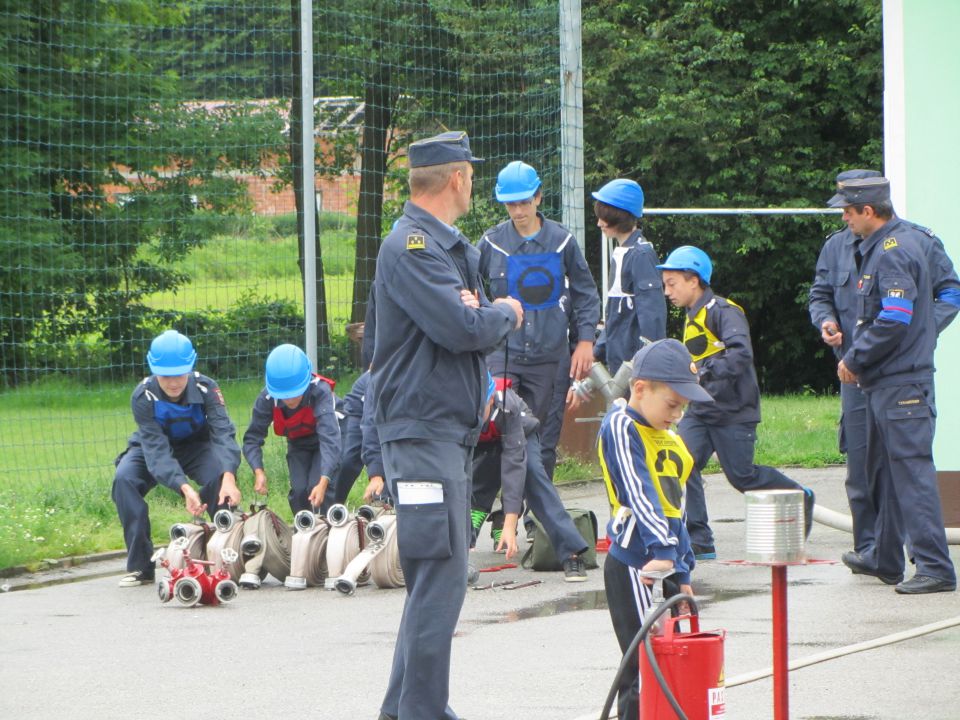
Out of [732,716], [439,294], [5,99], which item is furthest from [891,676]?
[5,99]

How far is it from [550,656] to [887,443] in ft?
7.79

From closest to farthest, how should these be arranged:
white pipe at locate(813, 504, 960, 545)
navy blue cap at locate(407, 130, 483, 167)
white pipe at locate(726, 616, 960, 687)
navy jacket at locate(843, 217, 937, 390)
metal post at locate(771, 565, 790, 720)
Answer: metal post at locate(771, 565, 790, 720)
navy blue cap at locate(407, 130, 483, 167)
white pipe at locate(726, 616, 960, 687)
navy jacket at locate(843, 217, 937, 390)
white pipe at locate(813, 504, 960, 545)

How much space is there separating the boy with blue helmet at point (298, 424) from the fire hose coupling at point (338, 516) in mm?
417

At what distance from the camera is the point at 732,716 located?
558 cm

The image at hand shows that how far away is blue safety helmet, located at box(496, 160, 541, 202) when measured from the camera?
9281mm

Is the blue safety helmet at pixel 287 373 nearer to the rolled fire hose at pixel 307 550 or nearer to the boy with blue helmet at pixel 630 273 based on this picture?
the rolled fire hose at pixel 307 550

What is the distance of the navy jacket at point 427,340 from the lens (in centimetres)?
516

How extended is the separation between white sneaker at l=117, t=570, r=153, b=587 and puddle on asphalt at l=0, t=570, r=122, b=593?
37cm

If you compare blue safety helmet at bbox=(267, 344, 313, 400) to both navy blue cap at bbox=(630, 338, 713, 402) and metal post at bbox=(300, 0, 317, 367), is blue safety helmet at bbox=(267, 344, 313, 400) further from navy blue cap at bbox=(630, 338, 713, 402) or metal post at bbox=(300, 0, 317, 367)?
navy blue cap at bbox=(630, 338, 713, 402)

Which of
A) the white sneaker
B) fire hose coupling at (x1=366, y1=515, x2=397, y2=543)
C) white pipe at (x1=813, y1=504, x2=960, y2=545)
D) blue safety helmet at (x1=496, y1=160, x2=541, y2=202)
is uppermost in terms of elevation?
blue safety helmet at (x1=496, y1=160, x2=541, y2=202)

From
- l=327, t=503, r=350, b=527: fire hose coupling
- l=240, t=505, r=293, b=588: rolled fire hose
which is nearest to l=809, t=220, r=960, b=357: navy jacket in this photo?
l=327, t=503, r=350, b=527: fire hose coupling

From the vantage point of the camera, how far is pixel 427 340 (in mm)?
5262

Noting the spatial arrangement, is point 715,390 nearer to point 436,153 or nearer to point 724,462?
point 724,462

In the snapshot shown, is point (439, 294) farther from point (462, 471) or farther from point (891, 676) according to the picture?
point (891, 676)
